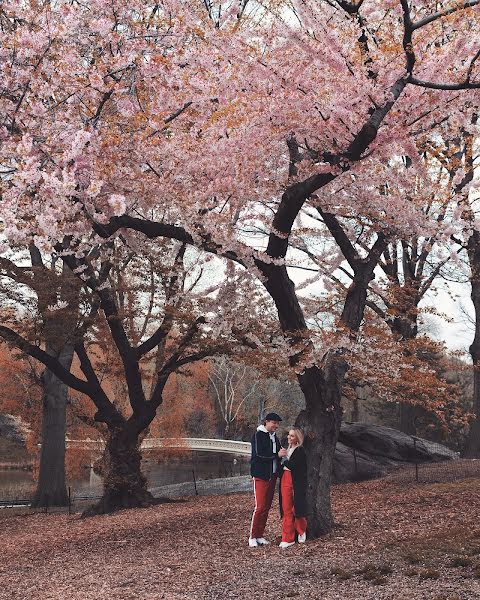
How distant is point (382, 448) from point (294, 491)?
913 cm

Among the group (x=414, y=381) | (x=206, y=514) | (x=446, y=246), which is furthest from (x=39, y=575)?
(x=446, y=246)

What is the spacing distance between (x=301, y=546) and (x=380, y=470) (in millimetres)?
8041

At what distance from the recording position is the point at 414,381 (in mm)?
8891

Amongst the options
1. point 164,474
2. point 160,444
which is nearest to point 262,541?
point 160,444

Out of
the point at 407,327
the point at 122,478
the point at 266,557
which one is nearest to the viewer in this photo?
the point at 266,557

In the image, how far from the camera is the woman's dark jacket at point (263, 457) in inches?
286

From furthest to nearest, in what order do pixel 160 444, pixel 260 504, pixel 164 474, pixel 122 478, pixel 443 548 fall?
pixel 164 474, pixel 160 444, pixel 122 478, pixel 260 504, pixel 443 548

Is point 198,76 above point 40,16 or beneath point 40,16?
beneath

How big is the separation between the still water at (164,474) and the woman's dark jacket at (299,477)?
18.0 meters

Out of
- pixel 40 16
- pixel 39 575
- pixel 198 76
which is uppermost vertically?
pixel 40 16

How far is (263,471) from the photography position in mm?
7250

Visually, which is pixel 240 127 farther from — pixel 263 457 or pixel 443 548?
pixel 443 548

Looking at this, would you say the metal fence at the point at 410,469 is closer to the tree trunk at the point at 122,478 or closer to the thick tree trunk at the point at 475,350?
the thick tree trunk at the point at 475,350

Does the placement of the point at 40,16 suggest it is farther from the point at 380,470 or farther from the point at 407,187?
the point at 380,470
